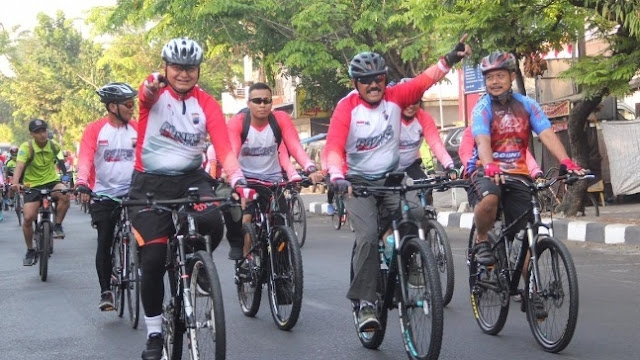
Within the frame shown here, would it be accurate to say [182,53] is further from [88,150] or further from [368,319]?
[88,150]

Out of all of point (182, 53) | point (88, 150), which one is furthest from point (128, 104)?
point (182, 53)

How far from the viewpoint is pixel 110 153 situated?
9023 mm

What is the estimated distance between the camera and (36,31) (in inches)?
2680

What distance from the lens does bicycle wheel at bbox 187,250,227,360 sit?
5254 millimetres

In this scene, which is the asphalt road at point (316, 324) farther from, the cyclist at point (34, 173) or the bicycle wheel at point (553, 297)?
the cyclist at point (34, 173)

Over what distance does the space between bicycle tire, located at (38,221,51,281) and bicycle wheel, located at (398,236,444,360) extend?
6420 mm

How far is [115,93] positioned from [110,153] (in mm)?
762

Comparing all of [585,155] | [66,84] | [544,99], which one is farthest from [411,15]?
[66,84]

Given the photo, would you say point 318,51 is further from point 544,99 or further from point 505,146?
point 505,146

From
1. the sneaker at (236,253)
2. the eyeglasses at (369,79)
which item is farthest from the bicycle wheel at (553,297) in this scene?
the sneaker at (236,253)

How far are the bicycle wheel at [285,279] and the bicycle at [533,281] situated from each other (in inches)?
46.5

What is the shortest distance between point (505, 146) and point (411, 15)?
40.1 feet

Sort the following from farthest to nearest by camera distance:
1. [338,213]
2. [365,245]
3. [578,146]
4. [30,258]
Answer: [338,213], [578,146], [30,258], [365,245]

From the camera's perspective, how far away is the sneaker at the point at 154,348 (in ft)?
19.1
